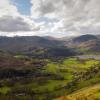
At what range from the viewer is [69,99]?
168 m

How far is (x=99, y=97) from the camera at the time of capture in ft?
504

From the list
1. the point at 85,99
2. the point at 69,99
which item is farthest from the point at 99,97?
the point at 69,99

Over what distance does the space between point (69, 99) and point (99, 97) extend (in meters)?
23.9

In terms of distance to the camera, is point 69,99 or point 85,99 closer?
point 85,99

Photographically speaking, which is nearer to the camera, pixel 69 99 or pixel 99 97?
pixel 99 97

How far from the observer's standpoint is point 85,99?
15388cm

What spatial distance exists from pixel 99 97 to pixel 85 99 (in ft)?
30.8

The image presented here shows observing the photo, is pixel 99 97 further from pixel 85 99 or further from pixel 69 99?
pixel 69 99

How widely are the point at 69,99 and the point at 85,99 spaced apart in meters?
17.0
